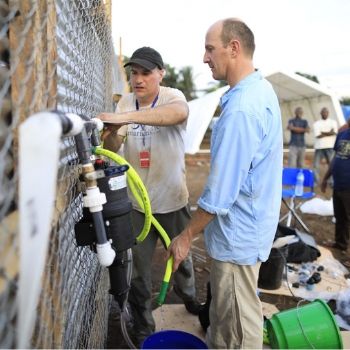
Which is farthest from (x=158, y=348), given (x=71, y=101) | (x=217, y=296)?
(x=71, y=101)

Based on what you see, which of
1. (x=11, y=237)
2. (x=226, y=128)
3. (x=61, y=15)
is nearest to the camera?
(x=11, y=237)

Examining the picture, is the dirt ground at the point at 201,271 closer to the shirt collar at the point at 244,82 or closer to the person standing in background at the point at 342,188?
the person standing in background at the point at 342,188

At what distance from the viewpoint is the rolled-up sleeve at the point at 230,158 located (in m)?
1.82

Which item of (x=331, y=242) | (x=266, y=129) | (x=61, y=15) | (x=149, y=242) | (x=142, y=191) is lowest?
(x=331, y=242)

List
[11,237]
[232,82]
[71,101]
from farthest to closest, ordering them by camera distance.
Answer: [232,82], [71,101], [11,237]

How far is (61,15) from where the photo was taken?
1461mm

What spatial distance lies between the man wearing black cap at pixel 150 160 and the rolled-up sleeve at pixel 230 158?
2.68 ft

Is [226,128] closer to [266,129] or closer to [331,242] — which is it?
[266,129]

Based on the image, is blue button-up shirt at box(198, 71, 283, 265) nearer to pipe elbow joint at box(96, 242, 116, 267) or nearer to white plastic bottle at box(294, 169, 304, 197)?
pipe elbow joint at box(96, 242, 116, 267)

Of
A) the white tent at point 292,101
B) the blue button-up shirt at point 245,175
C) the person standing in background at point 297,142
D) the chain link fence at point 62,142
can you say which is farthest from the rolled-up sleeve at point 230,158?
the white tent at point 292,101

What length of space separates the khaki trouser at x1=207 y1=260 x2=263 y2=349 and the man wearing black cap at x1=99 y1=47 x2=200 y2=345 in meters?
0.91

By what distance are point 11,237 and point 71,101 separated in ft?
3.09

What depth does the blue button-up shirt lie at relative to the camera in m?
1.83

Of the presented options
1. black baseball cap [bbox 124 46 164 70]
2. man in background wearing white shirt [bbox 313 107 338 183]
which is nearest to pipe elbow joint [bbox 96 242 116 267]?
black baseball cap [bbox 124 46 164 70]
